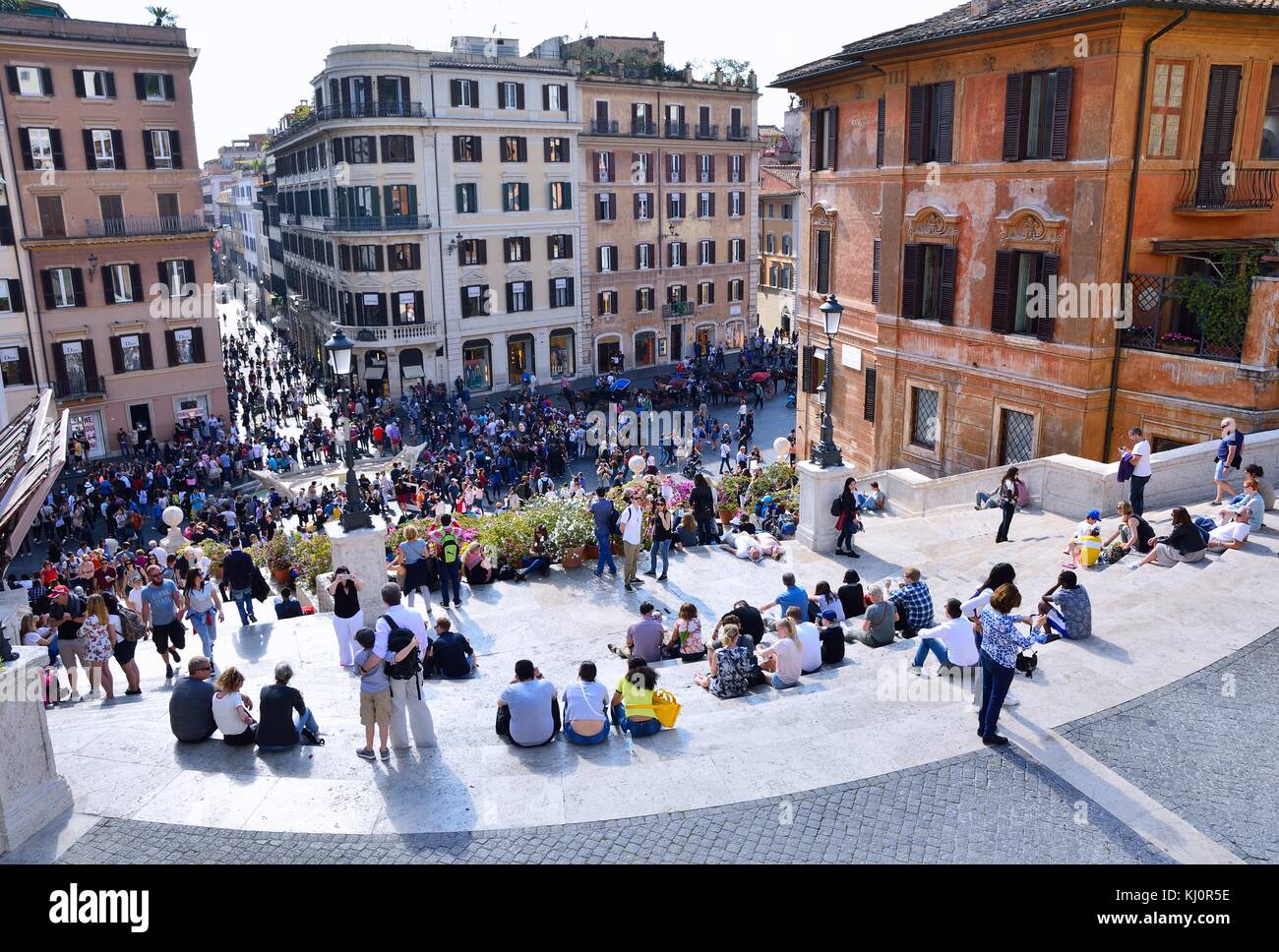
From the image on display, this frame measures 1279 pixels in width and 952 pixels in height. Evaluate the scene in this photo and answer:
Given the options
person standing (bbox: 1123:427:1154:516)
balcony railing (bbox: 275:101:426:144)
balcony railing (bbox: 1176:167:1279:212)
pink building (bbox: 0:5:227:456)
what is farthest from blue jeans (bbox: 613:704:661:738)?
balcony railing (bbox: 275:101:426:144)

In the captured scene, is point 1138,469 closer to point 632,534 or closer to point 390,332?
point 632,534

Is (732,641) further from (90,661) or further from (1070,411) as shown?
(1070,411)

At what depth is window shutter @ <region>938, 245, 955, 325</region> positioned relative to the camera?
860 inches

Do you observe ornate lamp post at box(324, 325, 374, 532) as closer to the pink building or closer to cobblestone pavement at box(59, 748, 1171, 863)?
cobblestone pavement at box(59, 748, 1171, 863)

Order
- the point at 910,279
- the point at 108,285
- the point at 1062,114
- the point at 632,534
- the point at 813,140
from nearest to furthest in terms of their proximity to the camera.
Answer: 1. the point at 632,534
2. the point at 1062,114
3. the point at 910,279
4. the point at 813,140
5. the point at 108,285

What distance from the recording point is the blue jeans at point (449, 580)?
46.1ft

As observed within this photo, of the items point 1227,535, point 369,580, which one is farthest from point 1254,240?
point 369,580

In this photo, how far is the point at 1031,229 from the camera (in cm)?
1989

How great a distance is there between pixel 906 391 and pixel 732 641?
14.6 m

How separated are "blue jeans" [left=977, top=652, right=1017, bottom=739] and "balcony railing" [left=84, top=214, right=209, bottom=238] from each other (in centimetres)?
3474

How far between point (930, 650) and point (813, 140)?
784 inches

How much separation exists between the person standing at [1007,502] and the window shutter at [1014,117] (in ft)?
24.9

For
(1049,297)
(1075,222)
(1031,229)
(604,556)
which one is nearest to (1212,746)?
(604,556)
